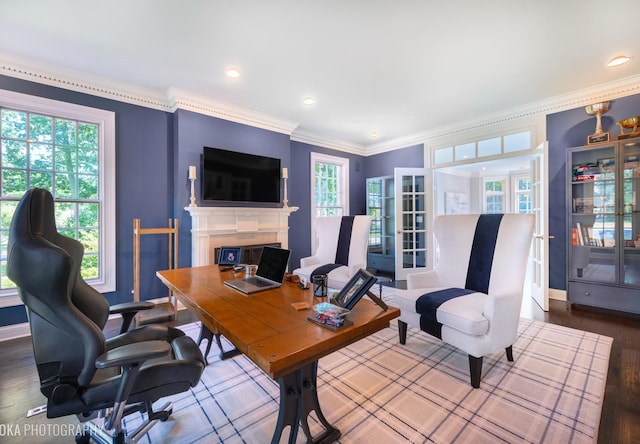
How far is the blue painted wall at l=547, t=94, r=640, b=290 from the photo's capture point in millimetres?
3506

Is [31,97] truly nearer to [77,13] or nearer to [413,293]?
[77,13]

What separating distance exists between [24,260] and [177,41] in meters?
2.20

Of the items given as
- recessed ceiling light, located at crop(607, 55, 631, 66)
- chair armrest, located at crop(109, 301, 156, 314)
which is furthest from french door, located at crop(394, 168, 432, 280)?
chair armrest, located at crop(109, 301, 156, 314)

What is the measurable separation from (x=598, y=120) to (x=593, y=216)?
3.67 feet

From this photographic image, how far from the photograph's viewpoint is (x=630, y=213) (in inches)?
122

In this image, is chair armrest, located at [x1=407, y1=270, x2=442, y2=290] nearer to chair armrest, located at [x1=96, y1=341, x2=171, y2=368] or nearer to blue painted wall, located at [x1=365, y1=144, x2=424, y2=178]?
chair armrest, located at [x1=96, y1=341, x2=171, y2=368]

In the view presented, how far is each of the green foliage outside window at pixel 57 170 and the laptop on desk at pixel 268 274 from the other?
2324 millimetres

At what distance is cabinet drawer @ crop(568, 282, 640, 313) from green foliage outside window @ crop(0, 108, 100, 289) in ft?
18.3

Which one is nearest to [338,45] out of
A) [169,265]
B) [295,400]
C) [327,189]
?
[295,400]

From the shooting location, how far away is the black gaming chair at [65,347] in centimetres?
100

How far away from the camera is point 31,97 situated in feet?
9.02

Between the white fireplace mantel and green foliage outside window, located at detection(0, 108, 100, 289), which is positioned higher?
green foliage outside window, located at detection(0, 108, 100, 289)

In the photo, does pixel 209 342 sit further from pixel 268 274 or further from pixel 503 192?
pixel 503 192

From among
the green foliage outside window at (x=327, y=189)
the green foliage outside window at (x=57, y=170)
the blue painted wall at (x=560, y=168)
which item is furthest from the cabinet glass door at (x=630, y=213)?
the green foliage outside window at (x=57, y=170)
